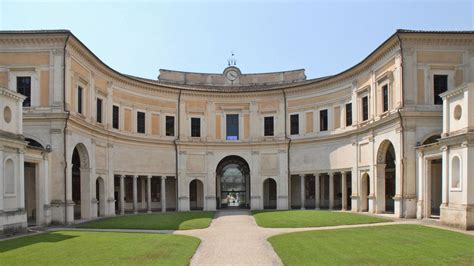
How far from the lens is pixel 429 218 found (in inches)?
1160

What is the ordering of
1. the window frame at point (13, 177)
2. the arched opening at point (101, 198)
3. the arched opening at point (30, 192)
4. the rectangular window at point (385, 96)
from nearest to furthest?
the window frame at point (13, 177), the arched opening at point (30, 192), the rectangular window at point (385, 96), the arched opening at point (101, 198)

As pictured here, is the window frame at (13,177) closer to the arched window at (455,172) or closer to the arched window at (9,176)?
the arched window at (9,176)

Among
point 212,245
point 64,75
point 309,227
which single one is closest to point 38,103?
point 64,75

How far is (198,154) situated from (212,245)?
27.0 metres

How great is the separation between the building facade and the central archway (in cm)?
13

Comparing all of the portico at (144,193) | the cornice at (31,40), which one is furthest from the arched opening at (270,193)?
the cornice at (31,40)

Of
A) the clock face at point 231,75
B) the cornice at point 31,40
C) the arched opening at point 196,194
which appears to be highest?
the clock face at point 231,75

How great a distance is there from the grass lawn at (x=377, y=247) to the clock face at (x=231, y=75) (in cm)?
3092

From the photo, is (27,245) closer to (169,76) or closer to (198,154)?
(198,154)

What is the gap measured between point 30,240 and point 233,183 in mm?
31178

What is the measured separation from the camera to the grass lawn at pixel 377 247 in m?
15.2

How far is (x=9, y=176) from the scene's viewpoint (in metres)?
23.9

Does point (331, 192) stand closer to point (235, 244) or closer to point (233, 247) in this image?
point (235, 244)

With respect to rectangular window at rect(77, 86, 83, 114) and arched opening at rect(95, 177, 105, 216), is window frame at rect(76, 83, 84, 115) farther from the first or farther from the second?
arched opening at rect(95, 177, 105, 216)
